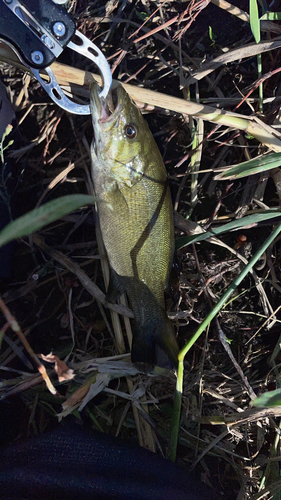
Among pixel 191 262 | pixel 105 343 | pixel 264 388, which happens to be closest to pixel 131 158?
pixel 191 262

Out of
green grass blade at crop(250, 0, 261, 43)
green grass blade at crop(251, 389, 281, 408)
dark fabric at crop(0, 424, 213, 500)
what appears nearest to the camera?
green grass blade at crop(251, 389, 281, 408)

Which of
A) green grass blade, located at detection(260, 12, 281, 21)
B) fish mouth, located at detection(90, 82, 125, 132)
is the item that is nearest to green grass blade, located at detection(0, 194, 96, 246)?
fish mouth, located at detection(90, 82, 125, 132)

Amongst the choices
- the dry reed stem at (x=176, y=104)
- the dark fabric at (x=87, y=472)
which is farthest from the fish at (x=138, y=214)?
the dark fabric at (x=87, y=472)

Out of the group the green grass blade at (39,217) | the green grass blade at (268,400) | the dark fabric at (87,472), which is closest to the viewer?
the green grass blade at (39,217)

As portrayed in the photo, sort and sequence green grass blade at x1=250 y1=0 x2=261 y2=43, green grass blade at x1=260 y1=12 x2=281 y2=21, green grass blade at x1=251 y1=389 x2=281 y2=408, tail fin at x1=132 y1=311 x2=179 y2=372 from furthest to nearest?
1. green grass blade at x1=260 y1=12 x2=281 y2=21
2. tail fin at x1=132 y1=311 x2=179 y2=372
3. green grass blade at x1=250 y1=0 x2=261 y2=43
4. green grass blade at x1=251 y1=389 x2=281 y2=408

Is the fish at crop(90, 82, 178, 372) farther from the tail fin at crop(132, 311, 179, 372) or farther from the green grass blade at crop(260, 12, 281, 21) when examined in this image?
the green grass blade at crop(260, 12, 281, 21)

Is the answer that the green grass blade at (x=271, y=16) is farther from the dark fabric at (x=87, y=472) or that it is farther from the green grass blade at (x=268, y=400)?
the dark fabric at (x=87, y=472)
